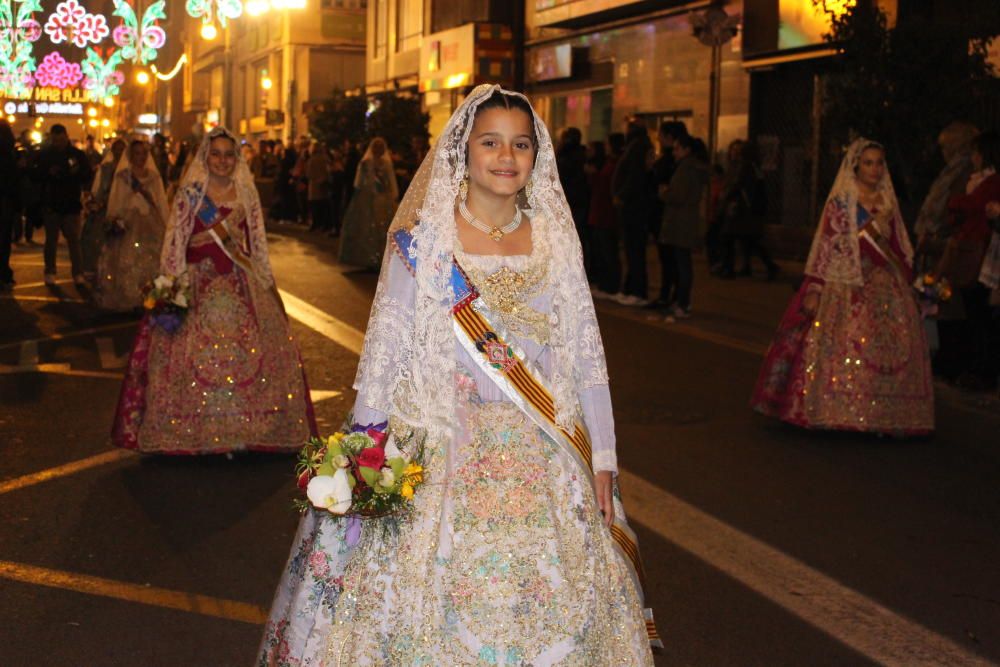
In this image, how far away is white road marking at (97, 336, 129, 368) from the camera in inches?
437

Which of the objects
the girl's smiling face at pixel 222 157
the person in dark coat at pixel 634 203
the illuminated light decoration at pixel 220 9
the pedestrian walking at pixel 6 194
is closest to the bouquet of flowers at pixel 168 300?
the girl's smiling face at pixel 222 157

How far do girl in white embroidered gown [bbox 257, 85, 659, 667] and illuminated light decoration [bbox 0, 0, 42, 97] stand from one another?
4591cm

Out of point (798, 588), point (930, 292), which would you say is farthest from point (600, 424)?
point (930, 292)

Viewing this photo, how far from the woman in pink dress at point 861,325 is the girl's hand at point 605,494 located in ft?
16.4

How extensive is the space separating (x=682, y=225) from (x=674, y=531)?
26.3 ft

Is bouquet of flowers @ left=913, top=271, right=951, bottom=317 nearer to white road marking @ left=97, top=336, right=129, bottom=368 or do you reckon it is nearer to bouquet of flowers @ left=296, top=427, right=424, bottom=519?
white road marking @ left=97, top=336, right=129, bottom=368

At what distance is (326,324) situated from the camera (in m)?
13.1

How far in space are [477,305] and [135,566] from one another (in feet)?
9.12

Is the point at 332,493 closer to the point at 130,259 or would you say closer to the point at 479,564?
the point at 479,564

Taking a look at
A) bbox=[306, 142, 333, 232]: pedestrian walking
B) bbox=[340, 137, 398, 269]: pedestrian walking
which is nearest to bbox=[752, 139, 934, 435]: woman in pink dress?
bbox=[340, 137, 398, 269]: pedestrian walking

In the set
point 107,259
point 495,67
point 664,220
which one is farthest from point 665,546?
point 495,67

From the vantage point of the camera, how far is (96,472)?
295 inches

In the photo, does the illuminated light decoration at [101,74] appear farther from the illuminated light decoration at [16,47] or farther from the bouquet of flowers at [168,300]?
the bouquet of flowers at [168,300]

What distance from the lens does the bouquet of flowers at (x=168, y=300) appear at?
302 inches
